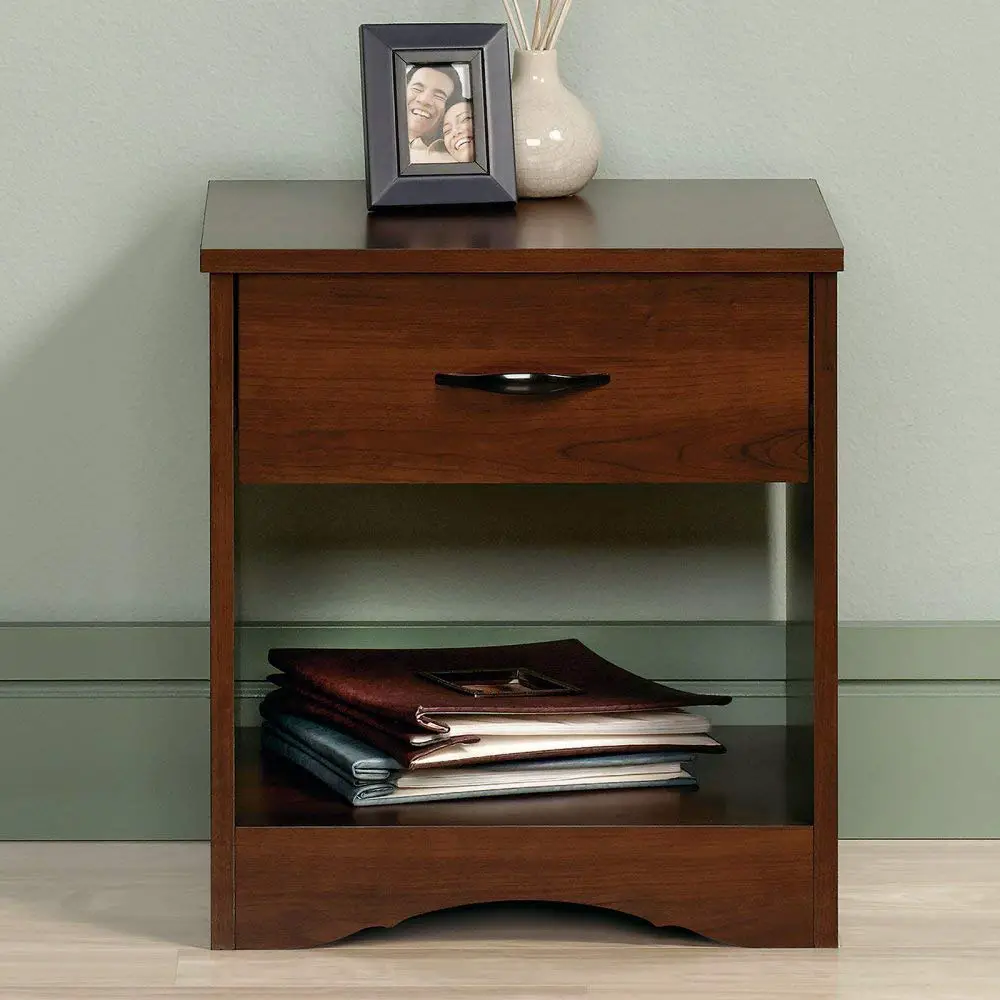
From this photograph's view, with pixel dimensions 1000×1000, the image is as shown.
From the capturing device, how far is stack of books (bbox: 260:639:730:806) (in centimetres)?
120

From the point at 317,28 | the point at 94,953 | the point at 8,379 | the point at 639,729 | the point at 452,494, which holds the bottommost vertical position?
the point at 94,953

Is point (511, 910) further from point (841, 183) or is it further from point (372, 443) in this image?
point (841, 183)

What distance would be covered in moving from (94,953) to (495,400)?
54 cm

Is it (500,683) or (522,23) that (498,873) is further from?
(522,23)

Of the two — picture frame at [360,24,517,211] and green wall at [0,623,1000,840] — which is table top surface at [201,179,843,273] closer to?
picture frame at [360,24,517,211]

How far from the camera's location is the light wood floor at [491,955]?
1107 millimetres

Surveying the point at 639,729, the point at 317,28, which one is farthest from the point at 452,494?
the point at 317,28

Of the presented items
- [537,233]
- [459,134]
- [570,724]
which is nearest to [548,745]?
[570,724]

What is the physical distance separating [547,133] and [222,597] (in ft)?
1.65

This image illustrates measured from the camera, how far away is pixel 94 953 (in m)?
1.18

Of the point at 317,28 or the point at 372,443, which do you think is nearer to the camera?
the point at 372,443

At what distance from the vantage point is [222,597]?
114 cm

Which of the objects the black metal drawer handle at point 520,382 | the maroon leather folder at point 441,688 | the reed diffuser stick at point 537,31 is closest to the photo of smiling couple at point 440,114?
the reed diffuser stick at point 537,31

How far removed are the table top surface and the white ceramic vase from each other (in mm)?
22
